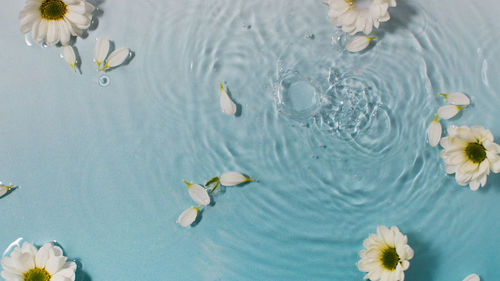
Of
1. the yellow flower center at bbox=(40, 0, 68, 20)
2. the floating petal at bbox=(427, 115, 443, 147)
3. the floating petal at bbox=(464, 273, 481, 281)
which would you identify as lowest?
the floating petal at bbox=(464, 273, 481, 281)

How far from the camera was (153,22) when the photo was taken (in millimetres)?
921

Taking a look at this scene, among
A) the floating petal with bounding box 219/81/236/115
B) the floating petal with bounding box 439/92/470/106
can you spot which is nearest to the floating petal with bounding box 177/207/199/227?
the floating petal with bounding box 219/81/236/115

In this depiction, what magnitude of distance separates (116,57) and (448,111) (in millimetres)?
694

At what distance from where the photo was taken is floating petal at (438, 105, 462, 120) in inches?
Result: 35.1

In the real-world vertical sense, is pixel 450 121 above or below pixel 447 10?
below

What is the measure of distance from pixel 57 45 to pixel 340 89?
2.00 feet

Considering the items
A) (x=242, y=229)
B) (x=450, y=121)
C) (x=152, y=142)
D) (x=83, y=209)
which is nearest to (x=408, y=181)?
(x=450, y=121)

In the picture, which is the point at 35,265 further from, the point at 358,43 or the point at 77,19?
the point at 358,43

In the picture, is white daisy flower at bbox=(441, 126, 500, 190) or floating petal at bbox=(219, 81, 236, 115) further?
floating petal at bbox=(219, 81, 236, 115)

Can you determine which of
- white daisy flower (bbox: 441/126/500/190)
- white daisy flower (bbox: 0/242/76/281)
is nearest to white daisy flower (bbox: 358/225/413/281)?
white daisy flower (bbox: 441/126/500/190)

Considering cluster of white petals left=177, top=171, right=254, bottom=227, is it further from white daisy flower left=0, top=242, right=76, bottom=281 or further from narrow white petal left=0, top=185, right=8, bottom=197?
narrow white petal left=0, top=185, right=8, bottom=197

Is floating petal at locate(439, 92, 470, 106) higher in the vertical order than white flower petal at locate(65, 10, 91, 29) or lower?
higher

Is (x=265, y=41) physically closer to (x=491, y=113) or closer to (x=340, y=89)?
(x=340, y=89)

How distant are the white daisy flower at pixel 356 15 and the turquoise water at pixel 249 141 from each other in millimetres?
61
